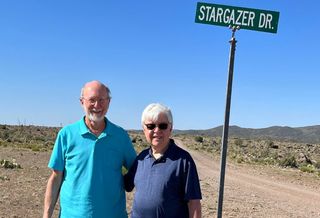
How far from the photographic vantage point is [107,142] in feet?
13.2

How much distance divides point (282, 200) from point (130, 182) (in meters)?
10.9

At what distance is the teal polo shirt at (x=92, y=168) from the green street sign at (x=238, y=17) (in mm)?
1147

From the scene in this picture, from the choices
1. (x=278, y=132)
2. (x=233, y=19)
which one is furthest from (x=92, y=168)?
(x=278, y=132)

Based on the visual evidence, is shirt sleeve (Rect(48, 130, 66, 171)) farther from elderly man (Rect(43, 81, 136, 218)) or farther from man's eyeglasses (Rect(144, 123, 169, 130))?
man's eyeglasses (Rect(144, 123, 169, 130))

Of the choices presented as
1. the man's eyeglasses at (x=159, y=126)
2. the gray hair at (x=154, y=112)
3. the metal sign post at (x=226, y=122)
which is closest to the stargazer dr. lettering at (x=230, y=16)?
the metal sign post at (x=226, y=122)

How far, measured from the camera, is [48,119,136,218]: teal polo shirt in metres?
3.98

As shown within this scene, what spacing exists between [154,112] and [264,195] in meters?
11.8

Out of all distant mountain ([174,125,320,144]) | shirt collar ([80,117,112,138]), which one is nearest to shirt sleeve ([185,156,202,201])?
shirt collar ([80,117,112,138])

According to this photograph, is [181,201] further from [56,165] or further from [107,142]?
[56,165]

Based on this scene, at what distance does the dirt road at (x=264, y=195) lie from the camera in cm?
1157

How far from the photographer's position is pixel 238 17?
4117 mm

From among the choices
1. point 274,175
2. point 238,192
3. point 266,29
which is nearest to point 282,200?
point 238,192

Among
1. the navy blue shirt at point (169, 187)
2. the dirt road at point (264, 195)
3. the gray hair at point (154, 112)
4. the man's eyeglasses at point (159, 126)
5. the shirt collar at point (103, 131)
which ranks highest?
the gray hair at point (154, 112)

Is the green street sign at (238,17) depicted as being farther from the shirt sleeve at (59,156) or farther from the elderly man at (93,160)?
the shirt sleeve at (59,156)
